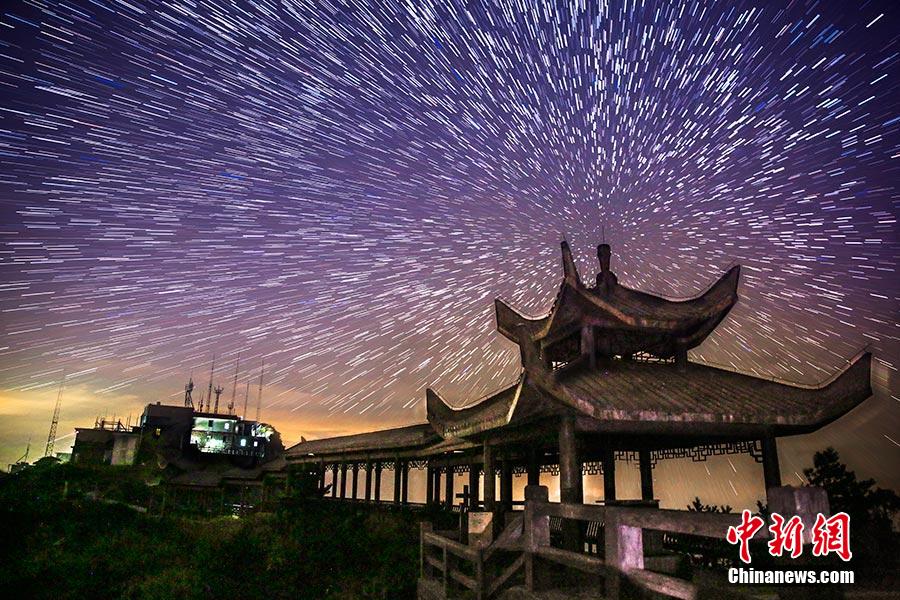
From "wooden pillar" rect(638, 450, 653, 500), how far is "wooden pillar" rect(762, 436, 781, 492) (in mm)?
4788

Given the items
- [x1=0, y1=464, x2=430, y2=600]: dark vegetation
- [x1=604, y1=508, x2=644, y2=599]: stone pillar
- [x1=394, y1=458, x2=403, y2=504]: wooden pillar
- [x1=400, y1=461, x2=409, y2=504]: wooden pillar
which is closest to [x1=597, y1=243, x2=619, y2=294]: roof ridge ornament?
[x1=604, y1=508, x2=644, y2=599]: stone pillar

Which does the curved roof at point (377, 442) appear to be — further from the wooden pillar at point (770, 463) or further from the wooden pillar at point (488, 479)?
the wooden pillar at point (770, 463)

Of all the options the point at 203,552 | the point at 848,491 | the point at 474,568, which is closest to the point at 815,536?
the point at 474,568

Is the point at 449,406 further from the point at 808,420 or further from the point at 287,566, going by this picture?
the point at 287,566

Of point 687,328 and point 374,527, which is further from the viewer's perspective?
point 374,527

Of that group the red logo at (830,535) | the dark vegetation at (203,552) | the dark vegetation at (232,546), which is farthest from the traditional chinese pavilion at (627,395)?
the dark vegetation at (203,552)

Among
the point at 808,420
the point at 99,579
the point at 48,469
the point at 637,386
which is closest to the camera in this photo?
the point at 808,420

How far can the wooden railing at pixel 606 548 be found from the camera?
5.07 meters

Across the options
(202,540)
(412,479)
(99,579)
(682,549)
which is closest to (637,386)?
(682,549)

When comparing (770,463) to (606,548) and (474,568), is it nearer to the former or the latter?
(606,548)

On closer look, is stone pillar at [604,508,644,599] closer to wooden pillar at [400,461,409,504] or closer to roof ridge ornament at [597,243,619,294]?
roof ridge ornament at [597,243,619,294]

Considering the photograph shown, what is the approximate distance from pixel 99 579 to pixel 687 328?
87.4ft

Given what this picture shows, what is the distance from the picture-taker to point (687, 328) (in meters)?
11.9

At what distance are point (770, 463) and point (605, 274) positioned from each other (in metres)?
5.08
